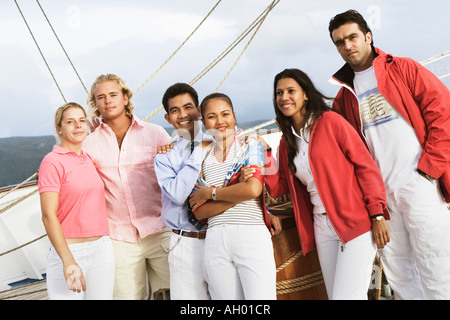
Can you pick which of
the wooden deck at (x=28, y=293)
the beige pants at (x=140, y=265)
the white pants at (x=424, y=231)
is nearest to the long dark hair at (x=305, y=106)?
the white pants at (x=424, y=231)

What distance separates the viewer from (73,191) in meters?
2.07

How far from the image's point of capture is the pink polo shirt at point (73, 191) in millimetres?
2023

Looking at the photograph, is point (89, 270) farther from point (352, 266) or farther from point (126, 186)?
point (352, 266)

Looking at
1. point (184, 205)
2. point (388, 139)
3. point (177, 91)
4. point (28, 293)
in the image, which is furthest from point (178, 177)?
point (28, 293)

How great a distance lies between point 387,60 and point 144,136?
4.63 feet

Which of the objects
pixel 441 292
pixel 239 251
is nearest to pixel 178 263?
pixel 239 251

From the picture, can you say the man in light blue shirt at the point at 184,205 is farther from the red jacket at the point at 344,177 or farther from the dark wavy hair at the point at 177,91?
the red jacket at the point at 344,177

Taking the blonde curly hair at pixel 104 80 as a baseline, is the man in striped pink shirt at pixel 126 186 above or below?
below

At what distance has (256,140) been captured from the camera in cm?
205

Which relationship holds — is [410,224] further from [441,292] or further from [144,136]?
[144,136]

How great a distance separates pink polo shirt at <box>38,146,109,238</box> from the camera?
2023 mm

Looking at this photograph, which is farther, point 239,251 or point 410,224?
point 410,224

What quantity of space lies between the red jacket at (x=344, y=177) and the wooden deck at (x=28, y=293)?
3184mm

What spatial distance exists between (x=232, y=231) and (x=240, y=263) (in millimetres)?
142
